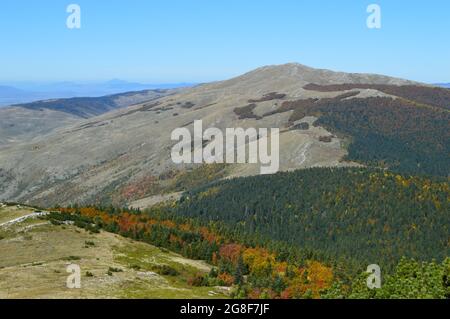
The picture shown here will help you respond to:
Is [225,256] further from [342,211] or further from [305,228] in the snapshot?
[342,211]

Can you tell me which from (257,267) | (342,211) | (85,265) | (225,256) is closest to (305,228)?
(342,211)

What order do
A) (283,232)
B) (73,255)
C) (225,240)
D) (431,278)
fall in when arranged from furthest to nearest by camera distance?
(283,232) < (225,240) < (73,255) < (431,278)

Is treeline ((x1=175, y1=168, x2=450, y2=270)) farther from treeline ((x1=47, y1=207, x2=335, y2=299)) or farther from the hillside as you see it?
the hillside

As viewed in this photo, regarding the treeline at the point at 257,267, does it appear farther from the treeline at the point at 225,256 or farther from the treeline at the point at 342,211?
the treeline at the point at 342,211

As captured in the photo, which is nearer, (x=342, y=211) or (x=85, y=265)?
(x=85, y=265)

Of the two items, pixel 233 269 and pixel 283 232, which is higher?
pixel 233 269

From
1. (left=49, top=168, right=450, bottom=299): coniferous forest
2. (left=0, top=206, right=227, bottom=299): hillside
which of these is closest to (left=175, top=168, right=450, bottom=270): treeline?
(left=49, top=168, right=450, bottom=299): coniferous forest
